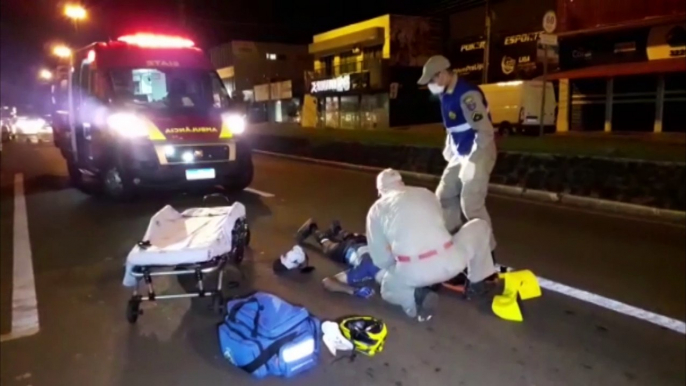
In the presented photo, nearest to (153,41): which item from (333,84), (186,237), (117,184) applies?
(117,184)

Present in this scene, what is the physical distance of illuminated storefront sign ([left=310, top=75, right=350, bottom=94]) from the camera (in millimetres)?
34541

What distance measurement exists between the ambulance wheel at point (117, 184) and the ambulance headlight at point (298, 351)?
6.55 m

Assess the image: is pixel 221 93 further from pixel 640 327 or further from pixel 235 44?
pixel 235 44

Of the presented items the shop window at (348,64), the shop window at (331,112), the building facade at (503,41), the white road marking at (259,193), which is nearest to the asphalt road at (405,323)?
the white road marking at (259,193)

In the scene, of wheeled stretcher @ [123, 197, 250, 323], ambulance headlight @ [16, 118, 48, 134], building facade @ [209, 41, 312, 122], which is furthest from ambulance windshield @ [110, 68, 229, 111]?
building facade @ [209, 41, 312, 122]

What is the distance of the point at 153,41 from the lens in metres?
Result: 10.2

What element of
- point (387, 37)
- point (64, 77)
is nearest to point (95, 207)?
point (64, 77)

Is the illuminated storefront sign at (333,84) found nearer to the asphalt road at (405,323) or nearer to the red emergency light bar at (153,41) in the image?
the red emergency light bar at (153,41)

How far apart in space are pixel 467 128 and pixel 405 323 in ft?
7.05

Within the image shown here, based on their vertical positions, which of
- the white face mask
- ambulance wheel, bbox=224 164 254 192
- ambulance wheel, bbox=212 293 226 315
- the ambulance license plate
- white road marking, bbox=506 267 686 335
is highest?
A: the white face mask

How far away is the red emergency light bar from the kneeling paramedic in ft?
16.9

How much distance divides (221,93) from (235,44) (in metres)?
43.5

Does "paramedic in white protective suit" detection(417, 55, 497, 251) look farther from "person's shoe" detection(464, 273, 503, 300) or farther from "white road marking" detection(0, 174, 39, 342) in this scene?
"white road marking" detection(0, 174, 39, 342)

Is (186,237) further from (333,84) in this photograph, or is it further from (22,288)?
(333,84)
